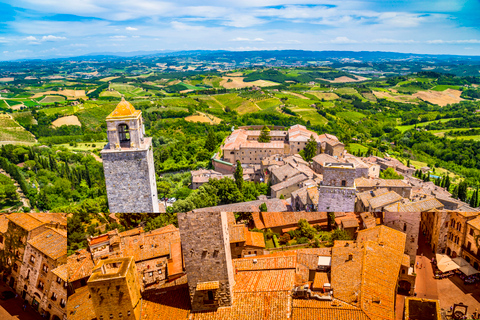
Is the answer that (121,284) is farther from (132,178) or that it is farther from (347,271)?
(132,178)

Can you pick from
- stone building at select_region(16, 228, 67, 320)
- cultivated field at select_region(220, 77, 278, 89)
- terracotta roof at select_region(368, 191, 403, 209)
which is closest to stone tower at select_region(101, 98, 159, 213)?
stone building at select_region(16, 228, 67, 320)

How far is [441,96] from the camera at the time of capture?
362ft

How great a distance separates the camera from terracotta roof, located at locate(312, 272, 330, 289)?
6.94 metres

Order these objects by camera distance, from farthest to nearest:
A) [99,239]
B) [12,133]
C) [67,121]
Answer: [67,121], [12,133], [99,239]

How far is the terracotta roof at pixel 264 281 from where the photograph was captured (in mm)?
6750

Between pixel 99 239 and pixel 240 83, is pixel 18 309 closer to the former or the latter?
pixel 99 239

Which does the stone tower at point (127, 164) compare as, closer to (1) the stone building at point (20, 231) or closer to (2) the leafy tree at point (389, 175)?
(1) the stone building at point (20, 231)

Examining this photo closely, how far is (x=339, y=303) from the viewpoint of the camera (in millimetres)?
6469

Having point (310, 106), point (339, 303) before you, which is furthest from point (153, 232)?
point (310, 106)

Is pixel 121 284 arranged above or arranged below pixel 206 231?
below

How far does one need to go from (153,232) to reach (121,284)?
9.59 ft

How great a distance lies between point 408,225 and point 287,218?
461 centimetres

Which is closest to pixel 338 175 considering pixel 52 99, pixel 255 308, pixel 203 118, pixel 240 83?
pixel 255 308

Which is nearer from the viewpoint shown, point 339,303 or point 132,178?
point 339,303
